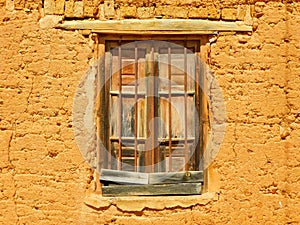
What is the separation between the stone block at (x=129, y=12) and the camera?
626cm

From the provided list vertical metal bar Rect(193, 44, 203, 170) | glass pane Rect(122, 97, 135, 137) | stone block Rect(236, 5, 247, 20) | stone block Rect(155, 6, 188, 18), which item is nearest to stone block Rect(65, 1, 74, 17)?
stone block Rect(155, 6, 188, 18)

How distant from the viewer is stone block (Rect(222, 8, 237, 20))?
6270mm

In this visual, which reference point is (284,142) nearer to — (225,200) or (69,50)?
(225,200)

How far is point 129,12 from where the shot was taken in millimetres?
6266

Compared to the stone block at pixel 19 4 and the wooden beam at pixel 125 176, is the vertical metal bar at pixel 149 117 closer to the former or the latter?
the wooden beam at pixel 125 176

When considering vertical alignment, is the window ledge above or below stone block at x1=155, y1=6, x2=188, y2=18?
below

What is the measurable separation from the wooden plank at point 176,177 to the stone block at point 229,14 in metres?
1.51

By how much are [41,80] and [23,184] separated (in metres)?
1.00

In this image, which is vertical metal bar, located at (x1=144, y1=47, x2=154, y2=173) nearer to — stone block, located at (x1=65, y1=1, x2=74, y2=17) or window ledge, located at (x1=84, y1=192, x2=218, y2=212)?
window ledge, located at (x1=84, y1=192, x2=218, y2=212)

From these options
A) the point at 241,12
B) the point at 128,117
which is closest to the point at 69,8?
the point at 128,117

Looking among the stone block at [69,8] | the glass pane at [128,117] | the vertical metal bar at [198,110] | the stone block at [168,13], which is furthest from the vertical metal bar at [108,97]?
the vertical metal bar at [198,110]

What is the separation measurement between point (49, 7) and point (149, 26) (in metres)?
0.97

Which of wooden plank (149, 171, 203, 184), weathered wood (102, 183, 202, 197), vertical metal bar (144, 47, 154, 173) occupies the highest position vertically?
Result: vertical metal bar (144, 47, 154, 173)

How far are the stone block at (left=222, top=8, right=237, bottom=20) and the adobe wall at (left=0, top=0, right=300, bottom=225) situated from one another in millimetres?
167
